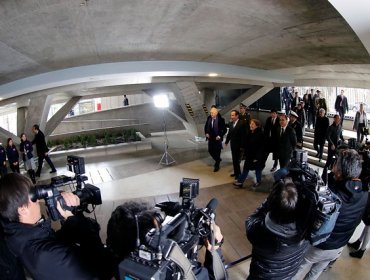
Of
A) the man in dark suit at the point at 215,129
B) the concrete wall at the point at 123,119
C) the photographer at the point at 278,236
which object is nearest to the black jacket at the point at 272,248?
the photographer at the point at 278,236

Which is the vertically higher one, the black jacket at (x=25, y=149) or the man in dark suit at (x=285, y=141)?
the man in dark suit at (x=285, y=141)

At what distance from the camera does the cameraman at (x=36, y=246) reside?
1.35 m

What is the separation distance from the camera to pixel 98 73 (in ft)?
22.2

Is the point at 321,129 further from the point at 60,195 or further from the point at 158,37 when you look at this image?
the point at 60,195

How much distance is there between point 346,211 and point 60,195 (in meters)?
2.14

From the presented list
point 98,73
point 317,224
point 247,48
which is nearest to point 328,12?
point 247,48

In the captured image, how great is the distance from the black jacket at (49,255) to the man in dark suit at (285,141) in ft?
15.2

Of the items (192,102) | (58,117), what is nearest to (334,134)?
(192,102)

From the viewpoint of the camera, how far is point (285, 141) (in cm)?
539

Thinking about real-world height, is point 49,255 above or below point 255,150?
above

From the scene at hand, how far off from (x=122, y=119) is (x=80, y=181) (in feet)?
48.9

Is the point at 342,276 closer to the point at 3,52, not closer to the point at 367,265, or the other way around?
the point at 367,265

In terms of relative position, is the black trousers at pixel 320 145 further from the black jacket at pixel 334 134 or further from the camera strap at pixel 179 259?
the camera strap at pixel 179 259

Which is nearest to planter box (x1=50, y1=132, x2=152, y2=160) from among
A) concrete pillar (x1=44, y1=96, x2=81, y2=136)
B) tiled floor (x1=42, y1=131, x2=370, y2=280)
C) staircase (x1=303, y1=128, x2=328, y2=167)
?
tiled floor (x1=42, y1=131, x2=370, y2=280)
